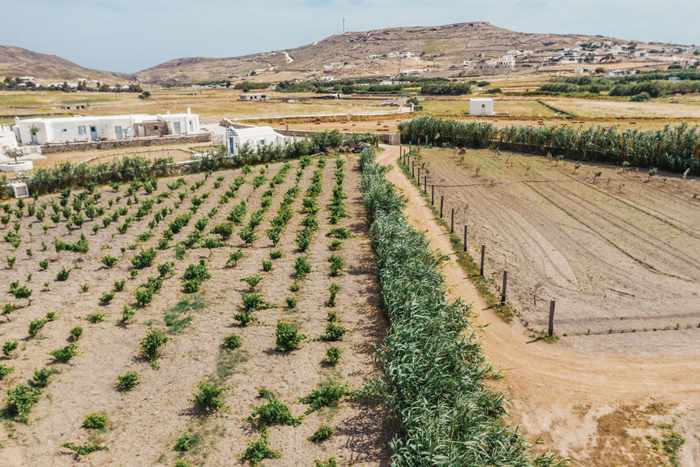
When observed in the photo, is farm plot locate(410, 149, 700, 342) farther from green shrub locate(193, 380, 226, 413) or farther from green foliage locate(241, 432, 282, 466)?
green shrub locate(193, 380, 226, 413)

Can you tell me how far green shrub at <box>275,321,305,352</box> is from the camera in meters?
12.9

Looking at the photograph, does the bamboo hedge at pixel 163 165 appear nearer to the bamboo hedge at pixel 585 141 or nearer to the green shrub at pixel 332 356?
the bamboo hedge at pixel 585 141

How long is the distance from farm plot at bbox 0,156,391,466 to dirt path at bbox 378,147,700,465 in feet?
10.1

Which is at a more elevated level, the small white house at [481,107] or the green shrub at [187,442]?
the small white house at [481,107]

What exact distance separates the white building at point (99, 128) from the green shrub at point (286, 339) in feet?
139

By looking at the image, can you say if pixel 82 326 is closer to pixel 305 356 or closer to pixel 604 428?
pixel 305 356

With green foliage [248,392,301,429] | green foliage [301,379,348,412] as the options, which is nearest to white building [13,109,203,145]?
green foliage [301,379,348,412]

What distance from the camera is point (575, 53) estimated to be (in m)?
194

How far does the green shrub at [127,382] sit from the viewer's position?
459 inches

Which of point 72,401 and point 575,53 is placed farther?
point 575,53

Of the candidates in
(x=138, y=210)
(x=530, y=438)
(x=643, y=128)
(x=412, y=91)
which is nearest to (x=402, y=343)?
(x=530, y=438)

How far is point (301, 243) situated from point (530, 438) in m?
11.6

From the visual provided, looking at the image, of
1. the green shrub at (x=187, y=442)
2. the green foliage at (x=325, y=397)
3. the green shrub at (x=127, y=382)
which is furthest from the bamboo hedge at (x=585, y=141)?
the green shrub at (x=127, y=382)

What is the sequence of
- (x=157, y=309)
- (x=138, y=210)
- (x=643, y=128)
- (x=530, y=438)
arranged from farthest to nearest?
(x=643, y=128)
(x=138, y=210)
(x=157, y=309)
(x=530, y=438)
